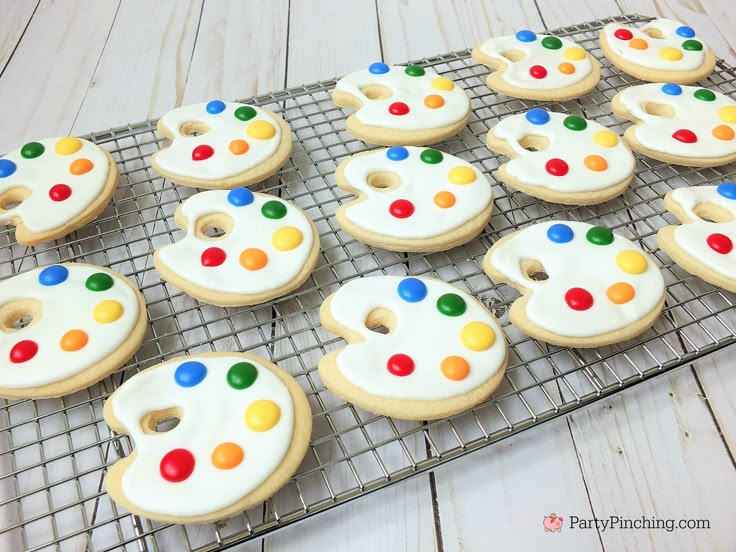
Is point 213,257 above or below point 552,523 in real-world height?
above

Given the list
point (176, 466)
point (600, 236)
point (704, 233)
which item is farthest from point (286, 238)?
point (704, 233)

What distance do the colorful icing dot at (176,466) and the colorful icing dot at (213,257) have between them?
0.34 metres

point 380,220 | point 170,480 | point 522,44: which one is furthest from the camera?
point 522,44

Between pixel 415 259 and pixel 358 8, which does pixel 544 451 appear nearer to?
pixel 415 259

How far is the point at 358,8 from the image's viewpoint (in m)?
1.94

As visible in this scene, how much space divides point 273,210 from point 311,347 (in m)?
0.28

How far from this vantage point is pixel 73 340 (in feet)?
3.22

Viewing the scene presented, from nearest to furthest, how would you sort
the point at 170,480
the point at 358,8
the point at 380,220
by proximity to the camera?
the point at 170,480, the point at 380,220, the point at 358,8

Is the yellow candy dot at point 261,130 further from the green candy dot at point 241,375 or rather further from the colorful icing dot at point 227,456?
the colorful icing dot at point 227,456

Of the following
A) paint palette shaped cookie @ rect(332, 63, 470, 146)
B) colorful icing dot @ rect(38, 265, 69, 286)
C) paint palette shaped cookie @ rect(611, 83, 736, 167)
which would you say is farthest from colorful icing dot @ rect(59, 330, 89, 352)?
paint palette shaped cookie @ rect(611, 83, 736, 167)

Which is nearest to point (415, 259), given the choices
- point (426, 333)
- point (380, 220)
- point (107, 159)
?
point (380, 220)

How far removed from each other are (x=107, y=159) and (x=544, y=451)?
37.6 inches

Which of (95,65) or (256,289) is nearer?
(256,289)

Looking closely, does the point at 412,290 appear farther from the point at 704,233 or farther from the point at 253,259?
the point at 704,233
